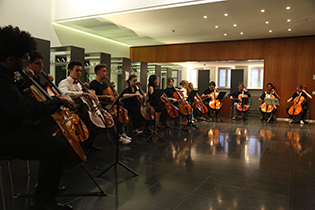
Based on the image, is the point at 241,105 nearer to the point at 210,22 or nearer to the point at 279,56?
the point at 279,56

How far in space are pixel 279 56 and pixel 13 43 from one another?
9.52 metres

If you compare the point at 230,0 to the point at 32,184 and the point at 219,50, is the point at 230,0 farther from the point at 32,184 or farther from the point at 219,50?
the point at 32,184

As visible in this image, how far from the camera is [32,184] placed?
8.32 ft

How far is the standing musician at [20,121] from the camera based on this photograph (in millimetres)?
1706

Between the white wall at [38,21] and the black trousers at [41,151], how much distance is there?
5703mm

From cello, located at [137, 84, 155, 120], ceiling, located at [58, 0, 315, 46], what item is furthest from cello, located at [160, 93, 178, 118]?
ceiling, located at [58, 0, 315, 46]

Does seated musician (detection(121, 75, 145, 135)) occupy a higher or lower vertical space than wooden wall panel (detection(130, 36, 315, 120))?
lower

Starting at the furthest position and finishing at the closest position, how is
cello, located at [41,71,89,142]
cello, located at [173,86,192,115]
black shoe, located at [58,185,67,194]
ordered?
cello, located at [173,86,192,115] < cello, located at [41,71,89,142] < black shoe, located at [58,185,67,194]

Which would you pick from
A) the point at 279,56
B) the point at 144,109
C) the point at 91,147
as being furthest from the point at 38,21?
the point at 279,56

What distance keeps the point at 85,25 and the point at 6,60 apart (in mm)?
6716

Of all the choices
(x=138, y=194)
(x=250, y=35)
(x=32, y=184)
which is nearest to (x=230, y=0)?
(x=250, y=35)

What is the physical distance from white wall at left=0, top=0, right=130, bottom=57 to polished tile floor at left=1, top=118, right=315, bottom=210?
172 inches

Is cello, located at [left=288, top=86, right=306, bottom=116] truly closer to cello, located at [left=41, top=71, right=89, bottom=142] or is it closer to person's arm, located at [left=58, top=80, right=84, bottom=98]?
person's arm, located at [left=58, top=80, right=84, bottom=98]

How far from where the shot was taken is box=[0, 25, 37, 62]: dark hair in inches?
68.0
